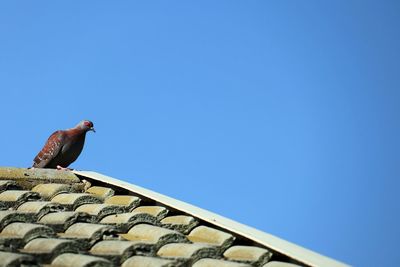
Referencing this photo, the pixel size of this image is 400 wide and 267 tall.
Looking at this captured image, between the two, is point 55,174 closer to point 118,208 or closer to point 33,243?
point 118,208

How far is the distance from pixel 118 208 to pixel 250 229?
88 cm

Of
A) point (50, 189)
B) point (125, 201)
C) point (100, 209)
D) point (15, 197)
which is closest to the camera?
point (100, 209)

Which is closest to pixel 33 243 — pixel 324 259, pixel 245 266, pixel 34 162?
pixel 245 266

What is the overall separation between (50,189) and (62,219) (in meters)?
0.93

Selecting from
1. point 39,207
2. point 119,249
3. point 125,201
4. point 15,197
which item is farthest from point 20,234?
point 125,201

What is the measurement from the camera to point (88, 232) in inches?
147

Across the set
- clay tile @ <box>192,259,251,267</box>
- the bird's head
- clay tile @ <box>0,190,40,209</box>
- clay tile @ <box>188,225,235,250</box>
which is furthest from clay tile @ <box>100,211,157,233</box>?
the bird's head

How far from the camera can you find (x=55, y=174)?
517 centimetres

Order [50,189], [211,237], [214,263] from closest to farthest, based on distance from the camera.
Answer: [214,263]
[211,237]
[50,189]

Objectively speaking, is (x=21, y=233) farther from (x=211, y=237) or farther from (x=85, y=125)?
(x=85, y=125)

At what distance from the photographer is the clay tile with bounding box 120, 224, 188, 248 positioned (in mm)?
3756

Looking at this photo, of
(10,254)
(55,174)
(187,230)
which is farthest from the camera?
(55,174)

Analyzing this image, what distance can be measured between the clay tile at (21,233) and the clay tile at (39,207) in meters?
0.34

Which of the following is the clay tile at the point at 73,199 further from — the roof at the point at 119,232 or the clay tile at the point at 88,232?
the clay tile at the point at 88,232
